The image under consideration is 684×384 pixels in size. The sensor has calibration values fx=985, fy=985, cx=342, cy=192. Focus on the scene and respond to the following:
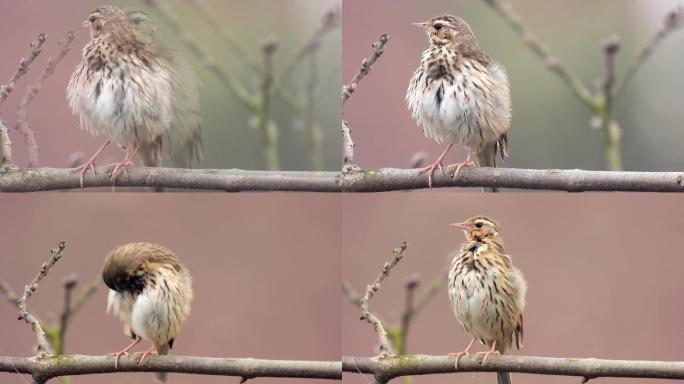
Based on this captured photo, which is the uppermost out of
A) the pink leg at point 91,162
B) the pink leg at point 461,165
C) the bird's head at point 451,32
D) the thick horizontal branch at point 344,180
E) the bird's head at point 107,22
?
the bird's head at point 107,22

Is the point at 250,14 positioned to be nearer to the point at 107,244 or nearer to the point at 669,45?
the point at 107,244

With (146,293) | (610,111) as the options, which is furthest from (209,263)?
(610,111)

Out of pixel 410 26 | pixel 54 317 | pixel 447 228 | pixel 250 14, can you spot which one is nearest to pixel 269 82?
pixel 250 14

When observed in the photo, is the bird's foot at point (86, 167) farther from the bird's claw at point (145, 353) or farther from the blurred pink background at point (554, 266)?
the blurred pink background at point (554, 266)

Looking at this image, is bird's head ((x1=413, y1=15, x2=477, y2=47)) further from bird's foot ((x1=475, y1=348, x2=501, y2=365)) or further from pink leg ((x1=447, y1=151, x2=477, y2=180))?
bird's foot ((x1=475, y1=348, x2=501, y2=365))

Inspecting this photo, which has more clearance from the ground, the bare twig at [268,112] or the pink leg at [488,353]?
the bare twig at [268,112]

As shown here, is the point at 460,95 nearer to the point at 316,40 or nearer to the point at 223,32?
the point at 316,40

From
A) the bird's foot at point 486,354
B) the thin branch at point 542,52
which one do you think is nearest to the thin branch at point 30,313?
the bird's foot at point 486,354
